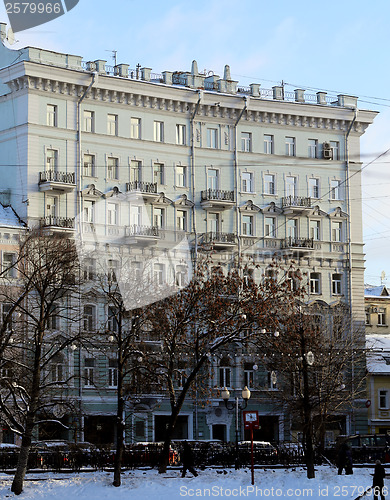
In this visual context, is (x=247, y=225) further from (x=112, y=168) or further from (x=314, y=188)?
(x=112, y=168)

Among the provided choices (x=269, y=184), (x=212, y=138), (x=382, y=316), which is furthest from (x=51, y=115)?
(x=382, y=316)

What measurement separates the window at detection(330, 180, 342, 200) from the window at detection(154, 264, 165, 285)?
14.6 metres

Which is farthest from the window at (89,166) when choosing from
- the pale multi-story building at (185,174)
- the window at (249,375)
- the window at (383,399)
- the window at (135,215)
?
the window at (383,399)

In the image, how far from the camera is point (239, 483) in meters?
40.9

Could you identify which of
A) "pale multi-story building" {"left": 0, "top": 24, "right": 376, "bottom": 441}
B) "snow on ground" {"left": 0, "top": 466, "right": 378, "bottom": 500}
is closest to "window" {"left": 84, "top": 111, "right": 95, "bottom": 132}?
"pale multi-story building" {"left": 0, "top": 24, "right": 376, "bottom": 441}

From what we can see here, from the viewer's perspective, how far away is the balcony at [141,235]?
2416 inches

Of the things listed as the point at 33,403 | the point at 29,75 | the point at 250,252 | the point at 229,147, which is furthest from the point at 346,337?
the point at 33,403

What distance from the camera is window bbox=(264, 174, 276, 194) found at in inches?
2672

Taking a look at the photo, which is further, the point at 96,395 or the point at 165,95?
the point at 165,95

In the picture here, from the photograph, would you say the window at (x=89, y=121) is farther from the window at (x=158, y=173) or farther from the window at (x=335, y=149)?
the window at (x=335, y=149)

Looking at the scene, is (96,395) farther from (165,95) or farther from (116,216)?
(165,95)

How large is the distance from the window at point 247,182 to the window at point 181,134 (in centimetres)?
419

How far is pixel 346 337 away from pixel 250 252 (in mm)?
7459

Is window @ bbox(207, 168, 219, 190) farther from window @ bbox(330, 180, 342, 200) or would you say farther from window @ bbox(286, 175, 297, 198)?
window @ bbox(330, 180, 342, 200)
